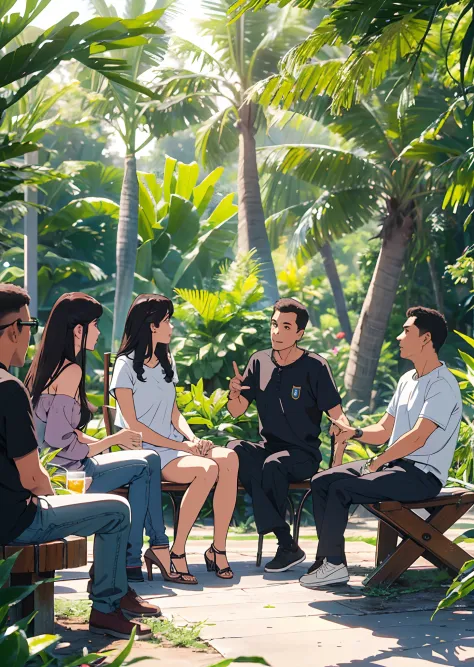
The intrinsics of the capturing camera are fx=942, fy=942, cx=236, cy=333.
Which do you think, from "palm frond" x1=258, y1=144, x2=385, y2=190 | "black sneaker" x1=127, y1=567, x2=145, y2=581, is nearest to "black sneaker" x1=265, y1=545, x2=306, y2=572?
"black sneaker" x1=127, y1=567, x2=145, y2=581

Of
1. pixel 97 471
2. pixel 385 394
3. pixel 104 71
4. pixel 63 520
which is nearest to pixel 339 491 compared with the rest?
pixel 97 471

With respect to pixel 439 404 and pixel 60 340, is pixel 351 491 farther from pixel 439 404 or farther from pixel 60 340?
pixel 60 340

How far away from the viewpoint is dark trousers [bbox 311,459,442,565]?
5.51 meters

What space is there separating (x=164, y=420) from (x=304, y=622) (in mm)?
1813

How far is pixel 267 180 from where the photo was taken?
844 inches

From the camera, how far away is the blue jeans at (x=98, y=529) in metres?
4.09

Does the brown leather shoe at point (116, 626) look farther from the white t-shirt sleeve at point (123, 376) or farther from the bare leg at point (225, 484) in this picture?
the white t-shirt sleeve at point (123, 376)

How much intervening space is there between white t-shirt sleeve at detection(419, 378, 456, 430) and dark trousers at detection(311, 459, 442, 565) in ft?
1.08

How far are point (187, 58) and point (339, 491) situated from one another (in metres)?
15.0

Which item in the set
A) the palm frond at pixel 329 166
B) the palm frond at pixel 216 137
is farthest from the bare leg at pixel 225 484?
the palm frond at pixel 216 137

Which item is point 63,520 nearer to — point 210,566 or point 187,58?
point 210,566

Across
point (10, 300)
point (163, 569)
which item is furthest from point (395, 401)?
point (10, 300)

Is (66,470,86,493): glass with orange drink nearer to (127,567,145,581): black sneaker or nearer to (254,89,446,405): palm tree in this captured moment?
(127,567,145,581): black sneaker

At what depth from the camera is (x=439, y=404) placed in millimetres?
5496
